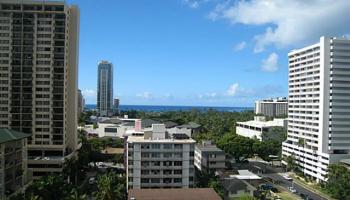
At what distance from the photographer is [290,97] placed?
12212 centimetres

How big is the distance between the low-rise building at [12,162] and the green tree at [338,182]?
2476 inches

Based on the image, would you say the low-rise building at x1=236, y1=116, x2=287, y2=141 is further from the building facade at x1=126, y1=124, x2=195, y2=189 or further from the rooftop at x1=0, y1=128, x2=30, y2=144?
the rooftop at x1=0, y1=128, x2=30, y2=144

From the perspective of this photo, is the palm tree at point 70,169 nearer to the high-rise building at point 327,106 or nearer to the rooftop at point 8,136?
the rooftop at point 8,136

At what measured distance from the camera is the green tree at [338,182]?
79.1m

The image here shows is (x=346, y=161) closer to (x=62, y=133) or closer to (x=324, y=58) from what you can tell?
(x=324, y=58)

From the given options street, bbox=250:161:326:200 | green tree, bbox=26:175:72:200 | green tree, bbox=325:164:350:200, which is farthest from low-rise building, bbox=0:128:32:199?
green tree, bbox=325:164:350:200

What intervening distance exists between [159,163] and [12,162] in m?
28.0

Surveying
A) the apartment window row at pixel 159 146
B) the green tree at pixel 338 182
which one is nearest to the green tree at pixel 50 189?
the apartment window row at pixel 159 146

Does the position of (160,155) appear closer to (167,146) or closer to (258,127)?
(167,146)

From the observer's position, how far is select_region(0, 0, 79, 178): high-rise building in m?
94.2

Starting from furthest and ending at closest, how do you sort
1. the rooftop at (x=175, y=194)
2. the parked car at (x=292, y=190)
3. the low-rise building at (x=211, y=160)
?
1. the low-rise building at (x=211, y=160)
2. the parked car at (x=292, y=190)
3. the rooftop at (x=175, y=194)

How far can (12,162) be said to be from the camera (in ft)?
247

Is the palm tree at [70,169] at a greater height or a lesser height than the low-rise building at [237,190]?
greater

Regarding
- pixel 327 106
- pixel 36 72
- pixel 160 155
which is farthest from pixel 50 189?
pixel 327 106
